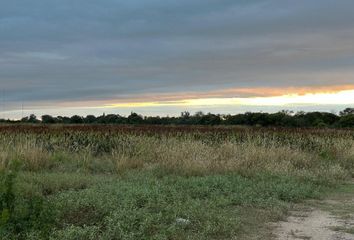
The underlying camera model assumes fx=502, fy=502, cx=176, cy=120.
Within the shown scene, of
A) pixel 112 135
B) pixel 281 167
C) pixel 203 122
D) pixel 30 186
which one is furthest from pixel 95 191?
pixel 203 122

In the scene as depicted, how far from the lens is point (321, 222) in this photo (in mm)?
8211

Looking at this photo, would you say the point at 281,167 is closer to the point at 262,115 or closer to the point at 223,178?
the point at 223,178

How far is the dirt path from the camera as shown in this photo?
23.7 feet

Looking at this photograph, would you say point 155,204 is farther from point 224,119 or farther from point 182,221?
point 224,119

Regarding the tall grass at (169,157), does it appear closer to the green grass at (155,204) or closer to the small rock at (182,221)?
the green grass at (155,204)

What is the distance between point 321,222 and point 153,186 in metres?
3.21

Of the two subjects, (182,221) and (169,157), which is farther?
(169,157)

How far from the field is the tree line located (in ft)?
95.8

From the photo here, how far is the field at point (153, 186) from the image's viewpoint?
254 inches

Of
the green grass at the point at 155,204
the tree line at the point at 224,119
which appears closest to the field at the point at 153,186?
the green grass at the point at 155,204

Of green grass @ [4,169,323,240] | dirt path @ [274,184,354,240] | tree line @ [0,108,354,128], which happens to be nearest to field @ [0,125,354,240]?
green grass @ [4,169,323,240]

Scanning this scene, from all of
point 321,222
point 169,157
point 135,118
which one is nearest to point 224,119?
point 135,118

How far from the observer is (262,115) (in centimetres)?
4969

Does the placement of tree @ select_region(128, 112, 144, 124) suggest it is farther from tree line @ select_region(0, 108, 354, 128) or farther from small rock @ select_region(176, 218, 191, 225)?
small rock @ select_region(176, 218, 191, 225)
